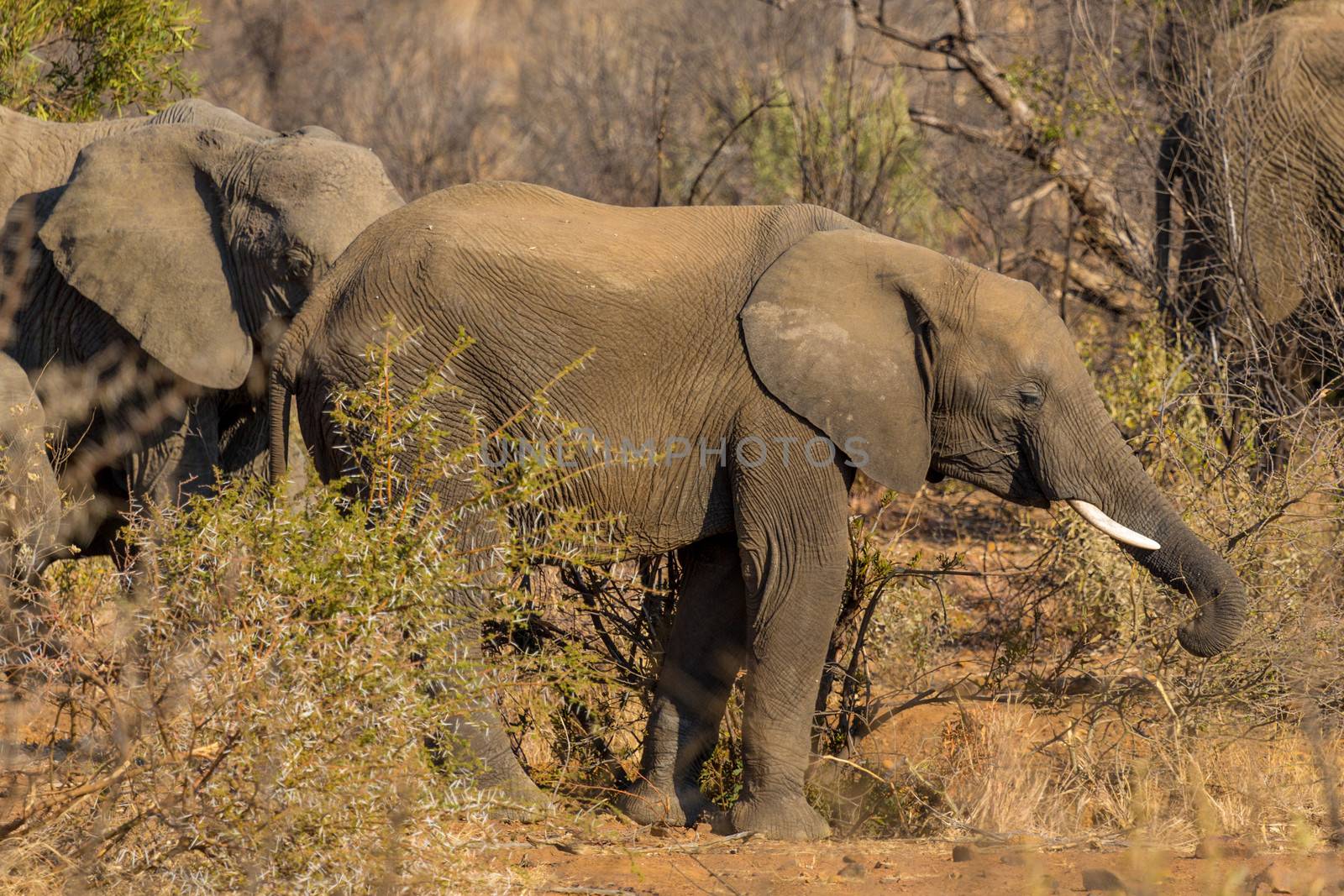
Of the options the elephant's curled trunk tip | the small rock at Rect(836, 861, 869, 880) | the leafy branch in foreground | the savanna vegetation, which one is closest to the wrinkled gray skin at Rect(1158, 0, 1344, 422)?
the savanna vegetation

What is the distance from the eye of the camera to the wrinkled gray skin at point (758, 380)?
15.7ft

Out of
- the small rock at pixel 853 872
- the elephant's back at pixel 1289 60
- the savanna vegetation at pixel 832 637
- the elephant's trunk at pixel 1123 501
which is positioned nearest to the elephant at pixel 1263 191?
the elephant's back at pixel 1289 60

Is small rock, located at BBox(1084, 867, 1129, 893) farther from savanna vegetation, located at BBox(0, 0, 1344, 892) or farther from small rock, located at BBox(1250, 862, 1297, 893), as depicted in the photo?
A: small rock, located at BBox(1250, 862, 1297, 893)

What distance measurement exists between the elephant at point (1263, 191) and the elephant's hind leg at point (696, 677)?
2.38m

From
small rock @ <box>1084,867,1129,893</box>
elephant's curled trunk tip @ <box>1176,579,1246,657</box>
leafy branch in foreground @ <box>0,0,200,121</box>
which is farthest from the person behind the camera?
leafy branch in foreground @ <box>0,0,200,121</box>

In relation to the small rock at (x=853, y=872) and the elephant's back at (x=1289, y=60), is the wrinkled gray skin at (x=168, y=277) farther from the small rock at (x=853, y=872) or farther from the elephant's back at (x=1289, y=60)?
the elephant's back at (x=1289, y=60)

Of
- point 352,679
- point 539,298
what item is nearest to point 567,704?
point 539,298

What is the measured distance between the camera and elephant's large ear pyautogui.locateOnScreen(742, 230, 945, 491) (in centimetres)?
478

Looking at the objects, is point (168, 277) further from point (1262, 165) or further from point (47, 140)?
point (1262, 165)

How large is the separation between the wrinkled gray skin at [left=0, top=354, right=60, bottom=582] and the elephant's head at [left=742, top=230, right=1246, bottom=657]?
7.09ft

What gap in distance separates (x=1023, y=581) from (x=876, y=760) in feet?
A: 3.35

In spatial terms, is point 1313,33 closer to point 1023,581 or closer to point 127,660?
point 1023,581

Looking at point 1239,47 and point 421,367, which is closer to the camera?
point 421,367

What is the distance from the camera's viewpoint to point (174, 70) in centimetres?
810
